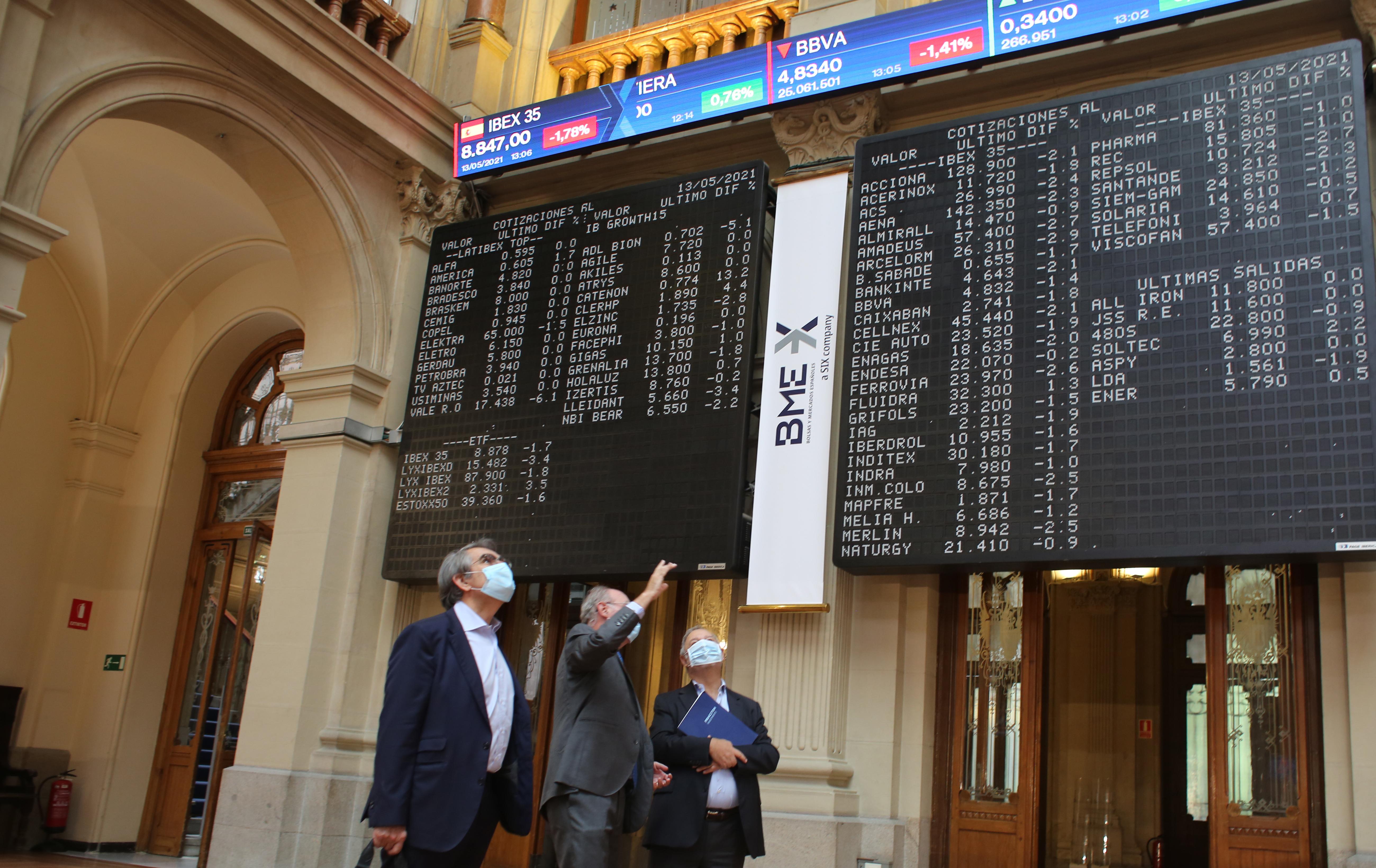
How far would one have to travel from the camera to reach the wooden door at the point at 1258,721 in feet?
18.1

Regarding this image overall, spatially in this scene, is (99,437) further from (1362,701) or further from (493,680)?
(1362,701)

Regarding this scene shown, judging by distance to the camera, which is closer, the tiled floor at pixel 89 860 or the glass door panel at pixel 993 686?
the glass door panel at pixel 993 686

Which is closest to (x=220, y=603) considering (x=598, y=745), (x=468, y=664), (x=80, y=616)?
(x=80, y=616)

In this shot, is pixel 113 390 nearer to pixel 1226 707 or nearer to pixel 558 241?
pixel 558 241

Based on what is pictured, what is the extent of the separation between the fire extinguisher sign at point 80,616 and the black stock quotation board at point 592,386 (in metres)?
4.09

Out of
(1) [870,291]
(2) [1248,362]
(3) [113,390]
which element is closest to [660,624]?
(1) [870,291]

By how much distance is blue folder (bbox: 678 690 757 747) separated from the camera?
4.49 meters

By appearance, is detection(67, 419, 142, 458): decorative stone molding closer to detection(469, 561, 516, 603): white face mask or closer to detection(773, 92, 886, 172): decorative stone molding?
detection(773, 92, 886, 172): decorative stone molding

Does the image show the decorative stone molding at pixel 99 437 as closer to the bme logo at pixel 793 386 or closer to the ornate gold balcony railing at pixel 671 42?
the ornate gold balcony railing at pixel 671 42

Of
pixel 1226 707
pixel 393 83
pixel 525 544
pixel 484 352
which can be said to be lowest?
pixel 1226 707

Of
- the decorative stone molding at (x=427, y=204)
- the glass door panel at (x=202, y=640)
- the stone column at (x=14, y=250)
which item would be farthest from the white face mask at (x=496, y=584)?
the glass door panel at (x=202, y=640)

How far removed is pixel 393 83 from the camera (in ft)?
27.4

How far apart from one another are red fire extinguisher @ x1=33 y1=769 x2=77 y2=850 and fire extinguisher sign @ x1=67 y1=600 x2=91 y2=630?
4.25 feet

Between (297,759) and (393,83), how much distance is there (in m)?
4.77
